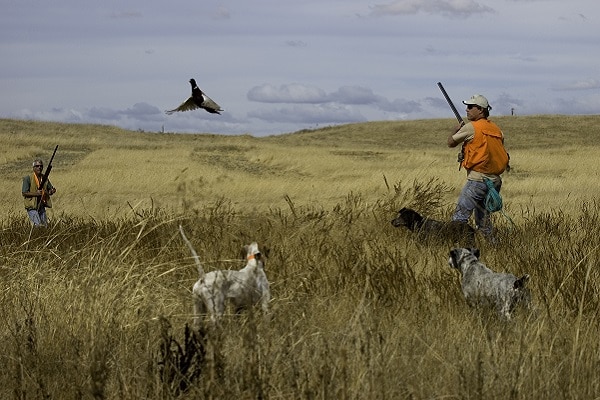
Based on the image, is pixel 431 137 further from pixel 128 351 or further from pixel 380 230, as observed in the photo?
pixel 128 351

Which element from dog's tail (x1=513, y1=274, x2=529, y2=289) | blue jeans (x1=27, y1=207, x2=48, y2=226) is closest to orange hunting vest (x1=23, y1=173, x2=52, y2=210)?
blue jeans (x1=27, y1=207, x2=48, y2=226)

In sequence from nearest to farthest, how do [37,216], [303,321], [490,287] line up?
[303,321], [490,287], [37,216]

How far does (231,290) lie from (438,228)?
185 inches

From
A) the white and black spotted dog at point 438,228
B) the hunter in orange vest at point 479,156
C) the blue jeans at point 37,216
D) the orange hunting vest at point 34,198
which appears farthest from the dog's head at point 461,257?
the orange hunting vest at point 34,198

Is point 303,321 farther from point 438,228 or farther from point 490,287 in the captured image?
point 438,228

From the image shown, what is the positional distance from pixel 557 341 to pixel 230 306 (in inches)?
75.2

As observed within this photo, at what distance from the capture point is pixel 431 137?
7231 centimetres

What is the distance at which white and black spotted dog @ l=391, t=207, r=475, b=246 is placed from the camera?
9.39 meters

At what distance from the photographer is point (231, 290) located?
17.7ft

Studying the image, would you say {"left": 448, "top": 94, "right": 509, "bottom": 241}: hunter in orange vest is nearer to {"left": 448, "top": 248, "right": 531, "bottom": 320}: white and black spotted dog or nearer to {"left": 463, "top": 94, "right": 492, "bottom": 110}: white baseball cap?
{"left": 463, "top": 94, "right": 492, "bottom": 110}: white baseball cap

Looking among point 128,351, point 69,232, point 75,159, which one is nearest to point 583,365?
point 128,351

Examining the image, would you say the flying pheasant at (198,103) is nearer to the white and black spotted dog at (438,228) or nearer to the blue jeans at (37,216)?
the white and black spotted dog at (438,228)

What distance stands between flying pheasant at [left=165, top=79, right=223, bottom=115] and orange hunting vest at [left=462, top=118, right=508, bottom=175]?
3720 mm

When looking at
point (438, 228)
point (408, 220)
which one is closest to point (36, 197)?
point (408, 220)
